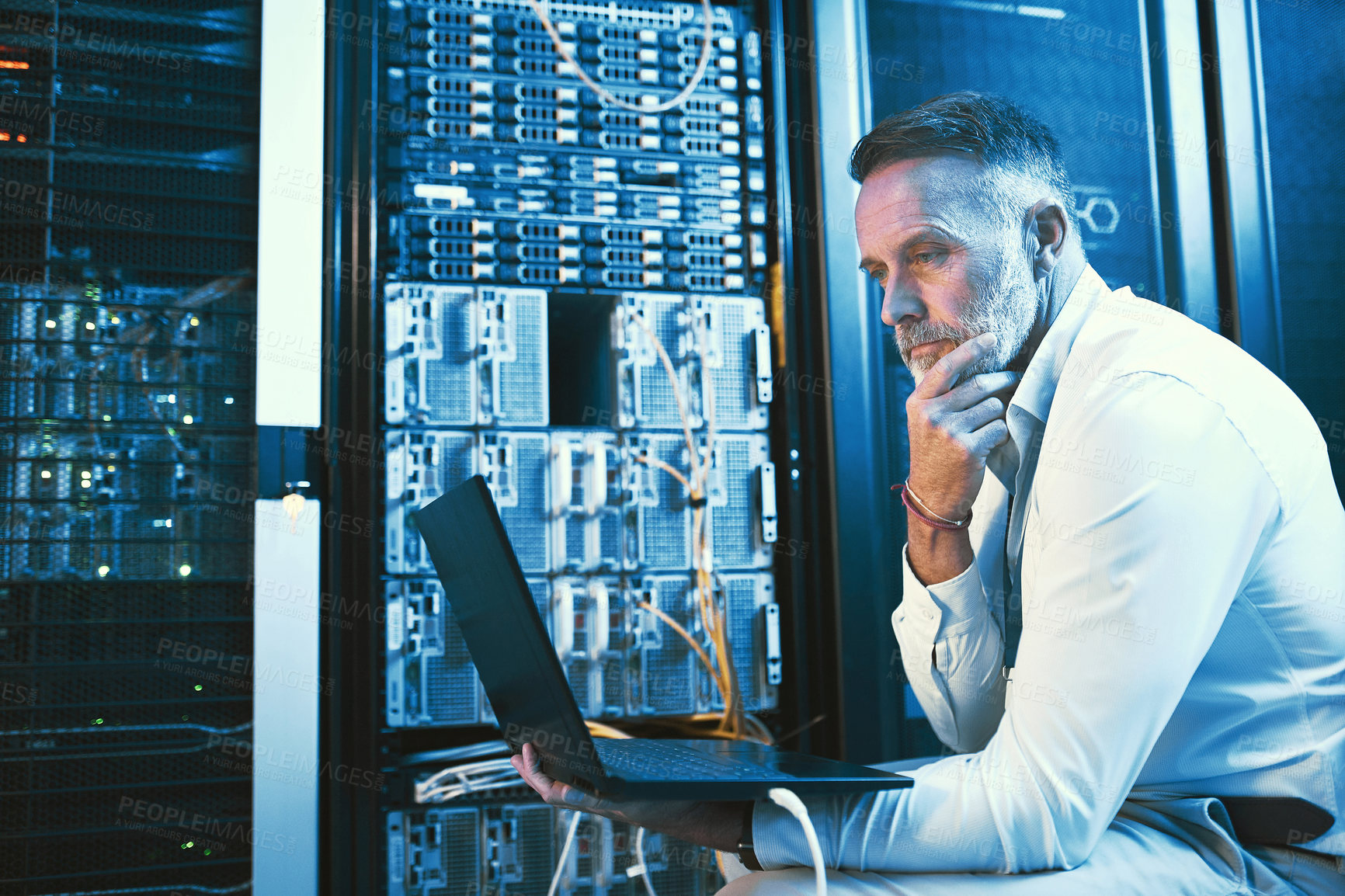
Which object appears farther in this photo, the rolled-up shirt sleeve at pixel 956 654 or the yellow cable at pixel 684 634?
the yellow cable at pixel 684 634

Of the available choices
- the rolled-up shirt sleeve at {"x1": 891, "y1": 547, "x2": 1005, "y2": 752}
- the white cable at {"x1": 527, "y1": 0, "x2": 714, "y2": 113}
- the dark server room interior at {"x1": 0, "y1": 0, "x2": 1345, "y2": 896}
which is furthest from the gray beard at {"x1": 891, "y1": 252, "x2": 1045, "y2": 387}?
the white cable at {"x1": 527, "y1": 0, "x2": 714, "y2": 113}

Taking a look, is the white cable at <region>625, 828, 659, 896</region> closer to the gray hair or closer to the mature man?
the mature man

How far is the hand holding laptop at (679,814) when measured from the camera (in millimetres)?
885

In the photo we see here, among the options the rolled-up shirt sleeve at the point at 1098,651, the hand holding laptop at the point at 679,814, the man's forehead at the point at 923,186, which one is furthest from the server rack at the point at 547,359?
the rolled-up shirt sleeve at the point at 1098,651

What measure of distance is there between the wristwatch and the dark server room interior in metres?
0.01

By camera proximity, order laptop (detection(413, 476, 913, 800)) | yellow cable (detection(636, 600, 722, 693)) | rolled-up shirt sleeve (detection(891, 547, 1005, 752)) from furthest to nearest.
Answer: yellow cable (detection(636, 600, 722, 693)) → rolled-up shirt sleeve (detection(891, 547, 1005, 752)) → laptop (detection(413, 476, 913, 800))

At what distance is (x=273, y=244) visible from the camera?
152 centimetres

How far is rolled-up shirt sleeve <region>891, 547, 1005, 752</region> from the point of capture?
47.3 inches

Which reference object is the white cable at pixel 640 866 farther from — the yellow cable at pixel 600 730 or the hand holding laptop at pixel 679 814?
the hand holding laptop at pixel 679 814

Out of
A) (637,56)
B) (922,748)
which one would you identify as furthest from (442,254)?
(922,748)

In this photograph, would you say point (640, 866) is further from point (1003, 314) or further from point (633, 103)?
point (633, 103)

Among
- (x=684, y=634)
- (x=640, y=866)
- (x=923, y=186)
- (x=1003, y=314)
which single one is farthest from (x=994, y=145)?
(x=640, y=866)

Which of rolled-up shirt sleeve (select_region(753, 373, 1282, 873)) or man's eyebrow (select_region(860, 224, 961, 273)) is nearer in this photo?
rolled-up shirt sleeve (select_region(753, 373, 1282, 873))

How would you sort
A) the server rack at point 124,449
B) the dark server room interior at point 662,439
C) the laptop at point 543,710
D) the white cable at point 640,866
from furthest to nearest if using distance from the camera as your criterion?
→ the white cable at point 640,866 → the server rack at point 124,449 → the dark server room interior at point 662,439 → the laptop at point 543,710
